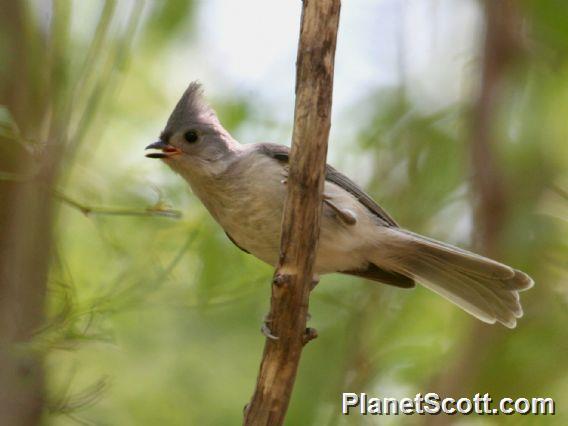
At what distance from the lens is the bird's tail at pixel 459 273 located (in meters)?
3.54

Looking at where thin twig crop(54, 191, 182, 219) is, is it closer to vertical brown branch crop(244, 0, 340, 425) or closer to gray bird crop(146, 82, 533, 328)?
gray bird crop(146, 82, 533, 328)

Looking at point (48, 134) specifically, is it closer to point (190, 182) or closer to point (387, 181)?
point (190, 182)

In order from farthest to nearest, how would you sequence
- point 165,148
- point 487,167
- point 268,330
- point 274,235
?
point 165,148
point 274,235
point 487,167
point 268,330

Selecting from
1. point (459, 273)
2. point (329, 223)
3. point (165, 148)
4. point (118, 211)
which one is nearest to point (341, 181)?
point (329, 223)

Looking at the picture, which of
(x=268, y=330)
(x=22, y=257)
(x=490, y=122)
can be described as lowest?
(x=22, y=257)

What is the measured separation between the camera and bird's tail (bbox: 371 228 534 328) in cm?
354

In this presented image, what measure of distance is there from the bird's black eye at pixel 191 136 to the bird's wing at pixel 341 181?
0.93 feet

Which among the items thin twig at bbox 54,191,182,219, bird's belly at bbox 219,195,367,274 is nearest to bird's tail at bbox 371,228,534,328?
bird's belly at bbox 219,195,367,274

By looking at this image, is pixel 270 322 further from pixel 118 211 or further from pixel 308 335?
pixel 118 211

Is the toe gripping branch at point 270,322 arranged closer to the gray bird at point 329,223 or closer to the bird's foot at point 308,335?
the bird's foot at point 308,335

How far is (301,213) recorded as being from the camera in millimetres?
2631

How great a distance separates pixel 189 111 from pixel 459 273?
55.5 inches

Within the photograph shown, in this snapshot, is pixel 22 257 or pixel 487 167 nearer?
pixel 22 257

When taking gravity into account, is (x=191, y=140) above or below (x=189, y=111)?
below
